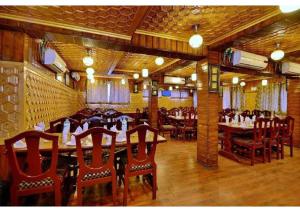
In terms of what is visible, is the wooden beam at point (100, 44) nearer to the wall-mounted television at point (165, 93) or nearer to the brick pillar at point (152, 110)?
the brick pillar at point (152, 110)

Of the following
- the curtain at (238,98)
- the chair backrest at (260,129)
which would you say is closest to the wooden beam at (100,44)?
the chair backrest at (260,129)

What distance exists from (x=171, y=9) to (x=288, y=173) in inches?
148

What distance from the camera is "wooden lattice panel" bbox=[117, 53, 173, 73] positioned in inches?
220

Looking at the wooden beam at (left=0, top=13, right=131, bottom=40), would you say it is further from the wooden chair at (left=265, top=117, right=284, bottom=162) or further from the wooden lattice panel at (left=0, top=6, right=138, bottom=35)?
the wooden chair at (left=265, top=117, right=284, bottom=162)

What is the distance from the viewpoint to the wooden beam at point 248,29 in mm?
2657

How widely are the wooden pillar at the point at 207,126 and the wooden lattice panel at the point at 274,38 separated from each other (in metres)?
1.12

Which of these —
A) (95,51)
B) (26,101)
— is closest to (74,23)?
(26,101)

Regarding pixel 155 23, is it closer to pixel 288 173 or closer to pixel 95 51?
pixel 95 51

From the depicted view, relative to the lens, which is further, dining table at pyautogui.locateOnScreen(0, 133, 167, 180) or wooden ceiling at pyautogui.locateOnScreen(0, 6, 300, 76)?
wooden ceiling at pyautogui.locateOnScreen(0, 6, 300, 76)

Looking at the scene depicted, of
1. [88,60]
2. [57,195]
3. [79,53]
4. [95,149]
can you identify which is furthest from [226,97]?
[57,195]

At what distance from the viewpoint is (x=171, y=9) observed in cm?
267

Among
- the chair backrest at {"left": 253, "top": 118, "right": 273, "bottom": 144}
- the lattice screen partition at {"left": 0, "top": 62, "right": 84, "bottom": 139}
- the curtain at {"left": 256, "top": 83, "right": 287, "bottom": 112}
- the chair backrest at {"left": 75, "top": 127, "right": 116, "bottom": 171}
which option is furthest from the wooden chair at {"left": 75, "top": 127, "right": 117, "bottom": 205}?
the curtain at {"left": 256, "top": 83, "right": 287, "bottom": 112}

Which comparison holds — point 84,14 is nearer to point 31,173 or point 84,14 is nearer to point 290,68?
point 31,173

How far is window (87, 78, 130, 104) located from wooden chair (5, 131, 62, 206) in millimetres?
7902
